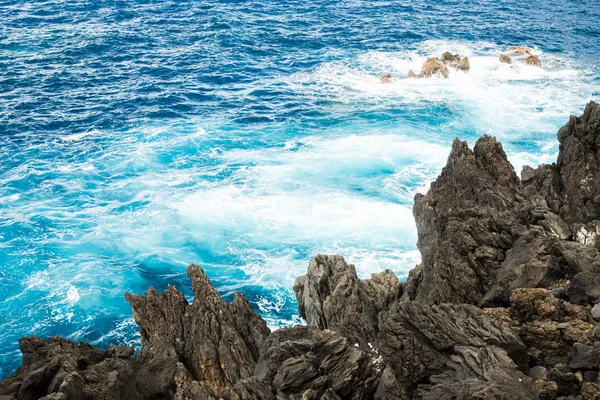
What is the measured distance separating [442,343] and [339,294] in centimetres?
969

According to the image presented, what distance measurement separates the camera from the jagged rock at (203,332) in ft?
86.8

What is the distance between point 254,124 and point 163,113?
10068 mm

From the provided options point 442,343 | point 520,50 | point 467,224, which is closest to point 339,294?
point 467,224

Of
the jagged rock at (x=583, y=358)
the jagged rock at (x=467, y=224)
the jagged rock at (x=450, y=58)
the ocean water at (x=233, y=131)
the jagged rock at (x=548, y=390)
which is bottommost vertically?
the ocean water at (x=233, y=131)

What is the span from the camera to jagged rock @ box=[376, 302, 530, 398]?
18.8 meters

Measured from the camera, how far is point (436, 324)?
2114cm

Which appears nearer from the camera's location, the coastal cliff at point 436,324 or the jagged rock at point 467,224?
the coastal cliff at point 436,324

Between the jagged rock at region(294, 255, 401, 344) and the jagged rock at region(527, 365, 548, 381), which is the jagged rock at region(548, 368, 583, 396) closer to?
the jagged rock at region(527, 365, 548, 381)

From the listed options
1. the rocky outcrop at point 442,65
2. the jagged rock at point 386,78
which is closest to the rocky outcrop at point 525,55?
the rocky outcrop at point 442,65

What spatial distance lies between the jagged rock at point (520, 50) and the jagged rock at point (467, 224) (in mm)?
52533

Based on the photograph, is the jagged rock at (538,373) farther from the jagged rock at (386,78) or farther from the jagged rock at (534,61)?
the jagged rock at (534,61)

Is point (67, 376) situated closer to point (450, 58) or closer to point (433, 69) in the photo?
point (433, 69)

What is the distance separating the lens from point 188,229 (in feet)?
157

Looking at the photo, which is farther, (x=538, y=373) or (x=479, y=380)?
(x=538, y=373)
